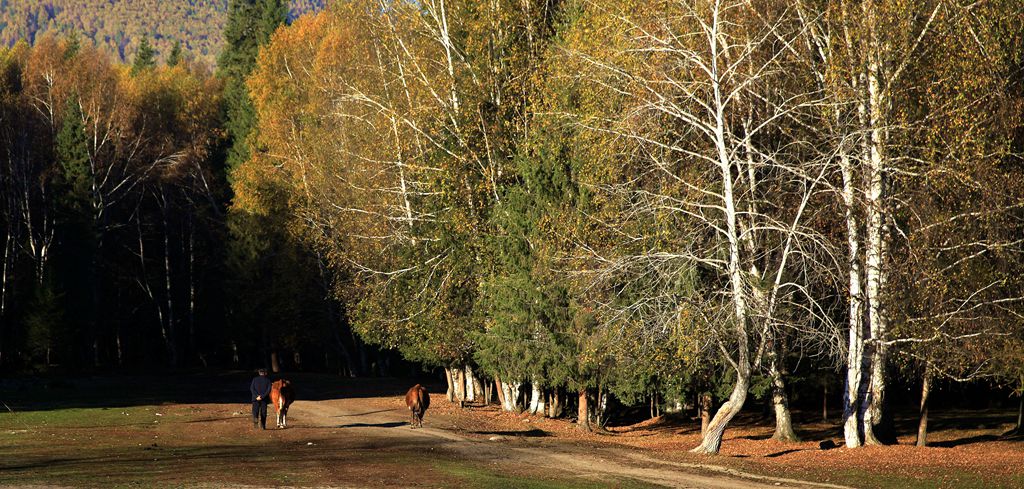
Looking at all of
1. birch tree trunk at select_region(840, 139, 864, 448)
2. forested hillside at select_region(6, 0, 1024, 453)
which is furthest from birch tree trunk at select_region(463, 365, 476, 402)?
birch tree trunk at select_region(840, 139, 864, 448)

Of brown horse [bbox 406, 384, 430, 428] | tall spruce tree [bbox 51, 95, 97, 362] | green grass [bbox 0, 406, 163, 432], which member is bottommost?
green grass [bbox 0, 406, 163, 432]

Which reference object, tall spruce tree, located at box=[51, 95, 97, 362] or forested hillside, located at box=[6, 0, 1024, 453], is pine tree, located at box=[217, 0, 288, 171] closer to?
tall spruce tree, located at box=[51, 95, 97, 362]

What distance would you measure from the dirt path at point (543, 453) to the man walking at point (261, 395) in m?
1.91

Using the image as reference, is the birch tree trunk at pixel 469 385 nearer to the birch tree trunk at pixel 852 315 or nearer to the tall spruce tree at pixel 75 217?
the birch tree trunk at pixel 852 315

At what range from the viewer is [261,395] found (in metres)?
27.8

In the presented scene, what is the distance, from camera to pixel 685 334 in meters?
23.7

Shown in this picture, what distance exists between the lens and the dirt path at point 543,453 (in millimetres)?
20578

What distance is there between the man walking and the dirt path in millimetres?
1914

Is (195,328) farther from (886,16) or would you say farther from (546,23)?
(886,16)

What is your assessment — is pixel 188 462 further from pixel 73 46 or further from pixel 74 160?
pixel 73 46

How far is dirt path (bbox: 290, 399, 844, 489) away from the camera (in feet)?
67.5

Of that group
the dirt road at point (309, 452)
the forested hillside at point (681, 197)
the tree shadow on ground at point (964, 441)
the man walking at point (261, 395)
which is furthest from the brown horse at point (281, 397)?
the tree shadow on ground at point (964, 441)

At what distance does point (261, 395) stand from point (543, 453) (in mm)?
7641

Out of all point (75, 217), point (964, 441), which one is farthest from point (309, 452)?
point (75, 217)
